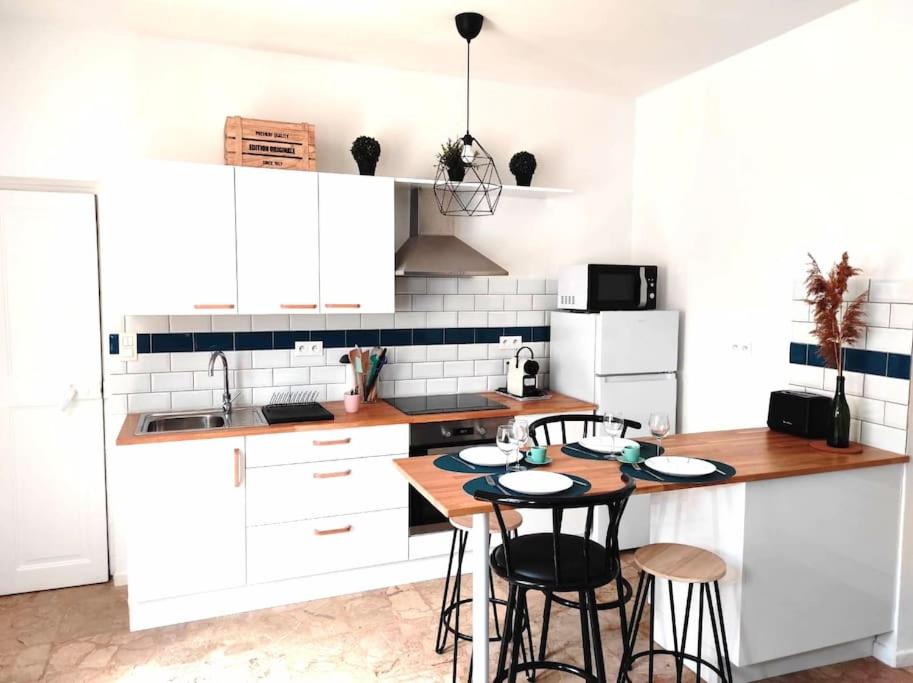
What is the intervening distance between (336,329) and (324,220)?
682 mm

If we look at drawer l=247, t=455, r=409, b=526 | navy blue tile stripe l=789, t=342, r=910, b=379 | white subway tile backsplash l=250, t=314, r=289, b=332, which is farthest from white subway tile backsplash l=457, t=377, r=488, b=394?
navy blue tile stripe l=789, t=342, r=910, b=379

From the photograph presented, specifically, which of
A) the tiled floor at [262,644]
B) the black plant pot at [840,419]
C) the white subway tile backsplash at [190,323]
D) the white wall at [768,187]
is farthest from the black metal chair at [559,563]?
the white subway tile backsplash at [190,323]

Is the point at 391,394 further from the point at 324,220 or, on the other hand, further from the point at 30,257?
the point at 30,257

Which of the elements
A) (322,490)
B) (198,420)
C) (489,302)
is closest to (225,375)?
(198,420)

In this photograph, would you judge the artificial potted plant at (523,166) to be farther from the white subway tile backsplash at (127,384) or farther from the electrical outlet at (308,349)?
the white subway tile backsplash at (127,384)

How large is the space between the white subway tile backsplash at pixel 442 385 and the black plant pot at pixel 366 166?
1272mm

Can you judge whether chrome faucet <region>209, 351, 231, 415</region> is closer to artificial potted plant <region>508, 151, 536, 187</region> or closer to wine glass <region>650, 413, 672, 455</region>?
artificial potted plant <region>508, 151, 536, 187</region>

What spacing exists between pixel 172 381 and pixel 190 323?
316mm

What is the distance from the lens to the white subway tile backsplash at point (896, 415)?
9.13 feet

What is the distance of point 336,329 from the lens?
390 centimetres

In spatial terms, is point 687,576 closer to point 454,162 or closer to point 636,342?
point 636,342

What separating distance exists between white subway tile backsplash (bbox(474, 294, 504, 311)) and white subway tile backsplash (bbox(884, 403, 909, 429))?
2.13 m

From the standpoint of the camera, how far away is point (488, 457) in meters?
2.55

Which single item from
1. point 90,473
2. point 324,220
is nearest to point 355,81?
point 324,220
